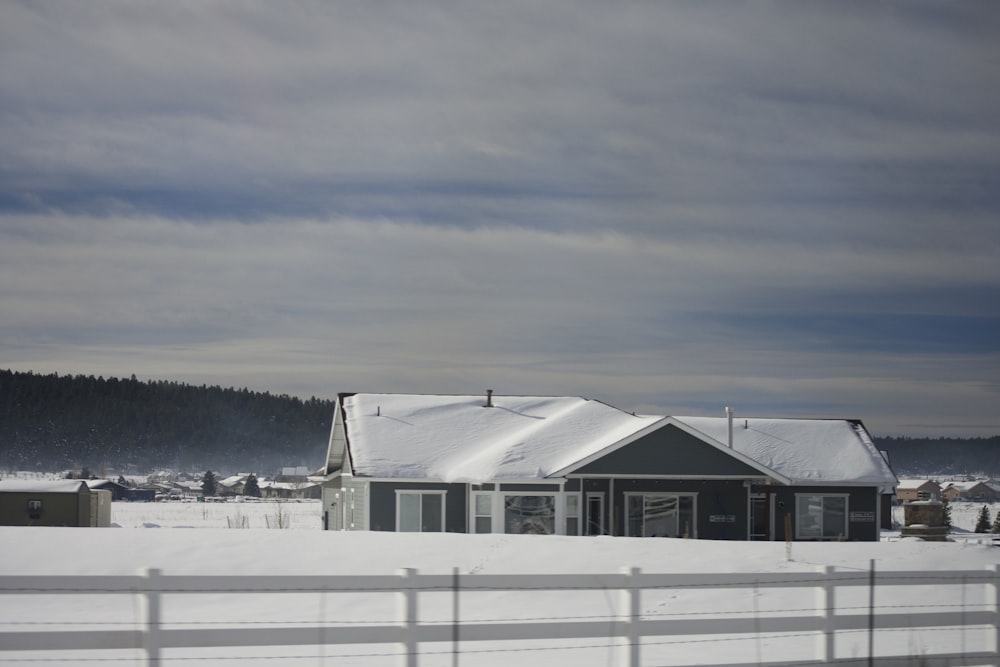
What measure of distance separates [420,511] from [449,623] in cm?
2849

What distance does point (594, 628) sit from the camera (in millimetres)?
12875

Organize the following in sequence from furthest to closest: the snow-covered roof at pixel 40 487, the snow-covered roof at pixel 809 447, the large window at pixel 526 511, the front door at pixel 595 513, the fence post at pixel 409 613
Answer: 1. the snow-covered roof at pixel 40 487
2. the snow-covered roof at pixel 809 447
3. the front door at pixel 595 513
4. the large window at pixel 526 511
5. the fence post at pixel 409 613

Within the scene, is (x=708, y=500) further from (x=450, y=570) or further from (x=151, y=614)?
(x=151, y=614)

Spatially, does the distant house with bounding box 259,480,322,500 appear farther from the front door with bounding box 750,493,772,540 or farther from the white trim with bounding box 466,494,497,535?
the white trim with bounding box 466,494,497,535

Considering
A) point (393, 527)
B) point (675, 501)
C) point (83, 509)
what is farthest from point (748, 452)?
point (83, 509)

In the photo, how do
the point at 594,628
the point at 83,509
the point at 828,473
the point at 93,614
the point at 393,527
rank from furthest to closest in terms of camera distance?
1. the point at 83,509
2. the point at 828,473
3. the point at 393,527
4. the point at 93,614
5. the point at 594,628

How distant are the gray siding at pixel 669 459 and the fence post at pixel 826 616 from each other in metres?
26.3

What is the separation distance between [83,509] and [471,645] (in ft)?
181

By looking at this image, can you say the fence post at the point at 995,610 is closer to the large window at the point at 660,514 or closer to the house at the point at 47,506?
the large window at the point at 660,514

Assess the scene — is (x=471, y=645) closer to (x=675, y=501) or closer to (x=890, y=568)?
(x=890, y=568)

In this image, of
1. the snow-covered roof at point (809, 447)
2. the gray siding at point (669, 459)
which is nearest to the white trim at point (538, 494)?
the gray siding at point (669, 459)

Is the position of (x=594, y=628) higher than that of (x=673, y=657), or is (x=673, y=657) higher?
(x=594, y=628)

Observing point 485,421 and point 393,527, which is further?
point 485,421

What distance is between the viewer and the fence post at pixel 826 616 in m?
14.0
